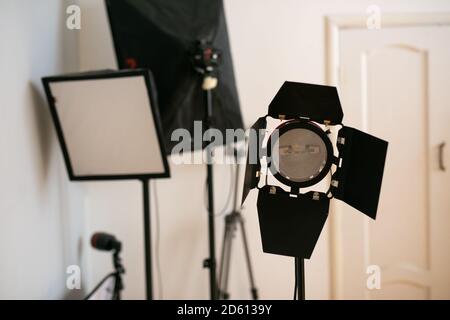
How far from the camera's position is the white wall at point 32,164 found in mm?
1205

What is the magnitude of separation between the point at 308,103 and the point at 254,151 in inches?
5.8

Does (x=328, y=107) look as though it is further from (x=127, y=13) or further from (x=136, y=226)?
(x=136, y=226)

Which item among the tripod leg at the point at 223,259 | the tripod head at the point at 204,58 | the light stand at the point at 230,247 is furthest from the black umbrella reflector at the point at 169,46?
the tripod leg at the point at 223,259

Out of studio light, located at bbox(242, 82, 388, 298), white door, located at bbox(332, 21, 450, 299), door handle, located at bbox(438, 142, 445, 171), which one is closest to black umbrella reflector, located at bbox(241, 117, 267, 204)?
studio light, located at bbox(242, 82, 388, 298)

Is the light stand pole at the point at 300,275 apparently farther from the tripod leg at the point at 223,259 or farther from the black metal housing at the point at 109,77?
the tripod leg at the point at 223,259

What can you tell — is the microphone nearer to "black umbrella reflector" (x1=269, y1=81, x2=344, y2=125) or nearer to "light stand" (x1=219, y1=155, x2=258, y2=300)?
"light stand" (x1=219, y1=155, x2=258, y2=300)

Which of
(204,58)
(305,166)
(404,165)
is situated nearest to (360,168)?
(305,166)

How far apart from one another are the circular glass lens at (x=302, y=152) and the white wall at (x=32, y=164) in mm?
962

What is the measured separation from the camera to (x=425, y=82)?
182 centimetres

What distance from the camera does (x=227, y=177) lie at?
6.32 feet

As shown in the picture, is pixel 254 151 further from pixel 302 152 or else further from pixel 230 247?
pixel 230 247

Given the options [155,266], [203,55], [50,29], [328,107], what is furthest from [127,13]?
[155,266]

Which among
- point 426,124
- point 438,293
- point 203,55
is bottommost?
point 438,293
